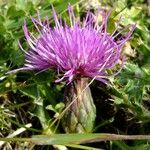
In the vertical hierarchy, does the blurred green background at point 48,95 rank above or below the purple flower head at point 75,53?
below


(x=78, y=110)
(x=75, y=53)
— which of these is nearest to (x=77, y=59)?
(x=75, y=53)

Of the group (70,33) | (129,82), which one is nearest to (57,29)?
(70,33)

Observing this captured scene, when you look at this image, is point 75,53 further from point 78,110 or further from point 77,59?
point 78,110

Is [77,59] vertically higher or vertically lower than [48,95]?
higher

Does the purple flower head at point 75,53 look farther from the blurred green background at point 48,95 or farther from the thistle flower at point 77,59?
the blurred green background at point 48,95

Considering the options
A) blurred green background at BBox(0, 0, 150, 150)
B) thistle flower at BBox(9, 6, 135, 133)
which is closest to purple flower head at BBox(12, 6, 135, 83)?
thistle flower at BBox(9, 6, 135, 133)

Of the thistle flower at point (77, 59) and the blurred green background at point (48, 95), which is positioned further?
the blurred green background at point (48, 95)

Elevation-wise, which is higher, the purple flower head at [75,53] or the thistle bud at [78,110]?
the purple flower head at [75,53]

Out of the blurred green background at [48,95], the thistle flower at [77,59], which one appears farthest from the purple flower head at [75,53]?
the blurred green background at [48,95]

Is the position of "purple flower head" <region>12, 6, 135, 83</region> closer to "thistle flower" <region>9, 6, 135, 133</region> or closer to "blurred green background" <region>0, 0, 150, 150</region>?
"thistle flower" <region>9, 6, 135, 133</region>
